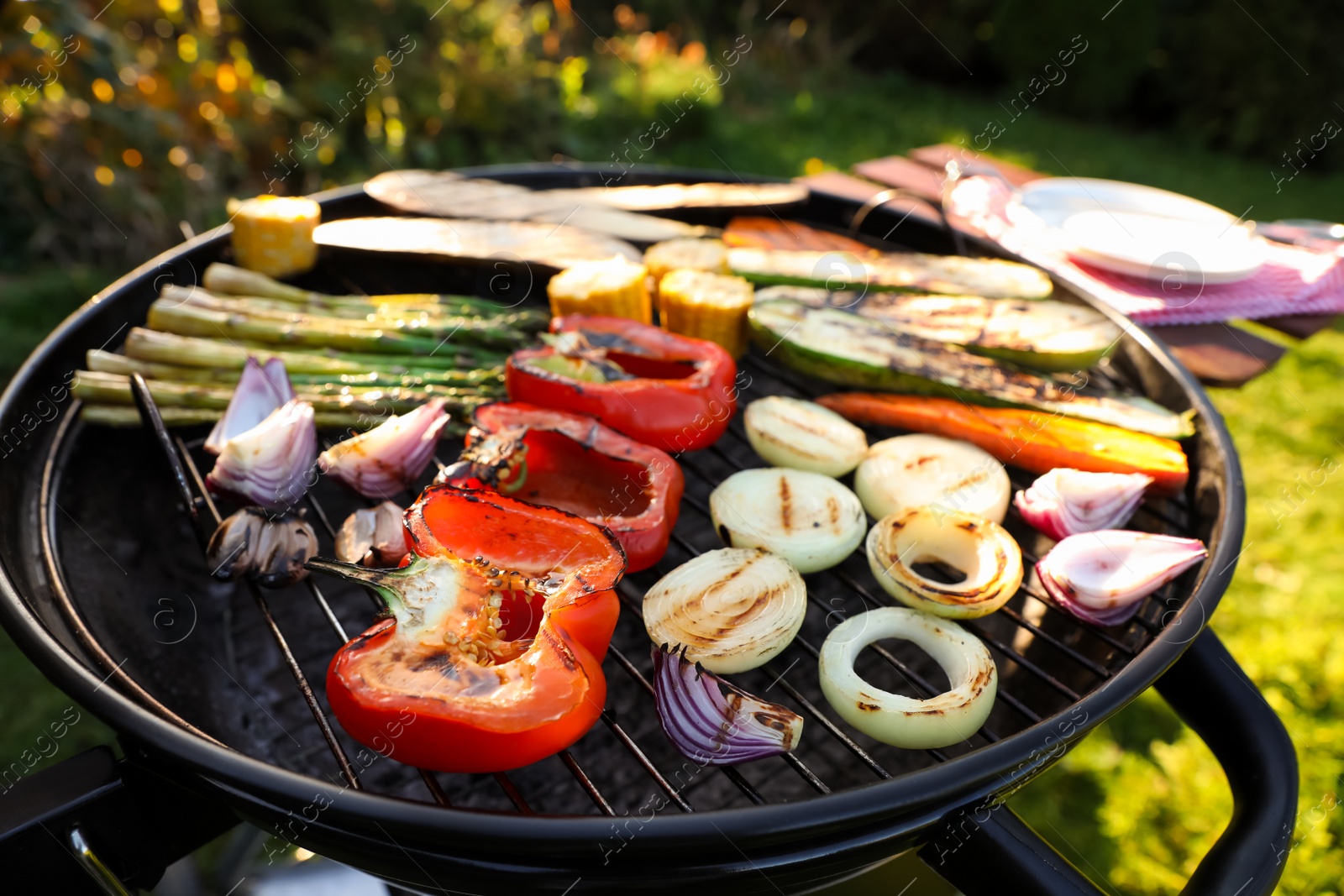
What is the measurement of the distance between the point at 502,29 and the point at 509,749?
9.34 meters

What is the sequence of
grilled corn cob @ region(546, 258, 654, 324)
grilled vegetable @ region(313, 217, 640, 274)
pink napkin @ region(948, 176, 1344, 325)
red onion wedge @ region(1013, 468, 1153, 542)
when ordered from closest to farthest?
red onion wedge @ region(1013, 468, 1153, 542) → grilled corn cob @ region(546, 258, 654, 324) → grilled vegetable @ region(313, 217, 640, 274) → pink napkin @ region(948, 176, 1344, 325)

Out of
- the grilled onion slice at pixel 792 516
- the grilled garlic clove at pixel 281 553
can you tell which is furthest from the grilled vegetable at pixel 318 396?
the grilled onion slice at pixel 792 516

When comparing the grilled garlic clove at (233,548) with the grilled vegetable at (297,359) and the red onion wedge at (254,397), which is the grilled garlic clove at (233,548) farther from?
the grilled vegetable at (297,359)

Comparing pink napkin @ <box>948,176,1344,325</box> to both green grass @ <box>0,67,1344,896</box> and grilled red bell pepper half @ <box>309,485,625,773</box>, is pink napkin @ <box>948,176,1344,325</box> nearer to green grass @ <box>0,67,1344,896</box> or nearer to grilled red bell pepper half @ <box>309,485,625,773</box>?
green grass @ <box>0,67,1344,896</box>

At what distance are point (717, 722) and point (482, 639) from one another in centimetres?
57

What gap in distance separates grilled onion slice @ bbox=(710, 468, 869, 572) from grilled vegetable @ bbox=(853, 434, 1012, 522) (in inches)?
5.5

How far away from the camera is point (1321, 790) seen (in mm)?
3973

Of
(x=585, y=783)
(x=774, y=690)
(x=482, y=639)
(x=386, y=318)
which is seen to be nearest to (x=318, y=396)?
(x=386, y=318)

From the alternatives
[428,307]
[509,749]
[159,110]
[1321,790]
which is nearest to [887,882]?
[509,749]

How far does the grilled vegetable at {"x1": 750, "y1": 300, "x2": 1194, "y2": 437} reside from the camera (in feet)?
9.51

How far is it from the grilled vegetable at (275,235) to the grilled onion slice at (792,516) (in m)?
2.14

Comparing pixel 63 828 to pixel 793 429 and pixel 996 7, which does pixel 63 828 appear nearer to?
pixel 793 429

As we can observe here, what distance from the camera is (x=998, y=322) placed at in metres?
3.23

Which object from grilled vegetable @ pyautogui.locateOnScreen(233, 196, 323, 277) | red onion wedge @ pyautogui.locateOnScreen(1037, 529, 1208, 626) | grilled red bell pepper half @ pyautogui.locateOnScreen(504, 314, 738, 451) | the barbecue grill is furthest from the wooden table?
grilled vegetable @ pyautogui.locateOnScreen(233, 196, 323, 277)
